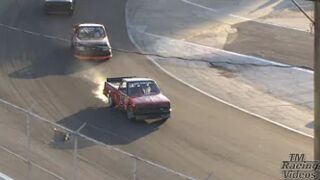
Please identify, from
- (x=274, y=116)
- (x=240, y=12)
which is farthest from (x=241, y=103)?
(x=240, y=12)

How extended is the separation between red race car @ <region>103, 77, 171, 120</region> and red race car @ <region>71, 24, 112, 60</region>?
25.6 feet

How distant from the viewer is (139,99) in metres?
28.4

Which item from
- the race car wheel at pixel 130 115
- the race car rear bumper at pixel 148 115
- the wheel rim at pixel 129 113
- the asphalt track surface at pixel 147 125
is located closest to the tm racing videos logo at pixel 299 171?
the asphalt track surface at pixel 147 125

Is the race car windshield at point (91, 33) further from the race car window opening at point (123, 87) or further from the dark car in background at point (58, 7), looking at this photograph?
the race car window opening at point (123, 87)

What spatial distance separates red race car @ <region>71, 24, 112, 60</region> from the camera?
38.2m

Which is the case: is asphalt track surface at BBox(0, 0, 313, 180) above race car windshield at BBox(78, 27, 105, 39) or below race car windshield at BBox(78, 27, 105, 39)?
below

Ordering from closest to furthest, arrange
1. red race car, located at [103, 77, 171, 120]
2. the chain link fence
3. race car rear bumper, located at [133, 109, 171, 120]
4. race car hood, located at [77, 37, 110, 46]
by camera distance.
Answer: the chain link fence, race car rear bumper, located at [133, 109, 171, 120], red race car, located at [103, 77, 171, 120], race car hood, located at [77, 37, 110, 46]

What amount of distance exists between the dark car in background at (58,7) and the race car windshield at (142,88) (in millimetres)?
21194

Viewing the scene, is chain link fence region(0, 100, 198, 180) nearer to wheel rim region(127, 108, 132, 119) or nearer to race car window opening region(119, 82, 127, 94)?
wheel rim region(127, 108, 132, 119)

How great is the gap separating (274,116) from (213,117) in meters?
2.55

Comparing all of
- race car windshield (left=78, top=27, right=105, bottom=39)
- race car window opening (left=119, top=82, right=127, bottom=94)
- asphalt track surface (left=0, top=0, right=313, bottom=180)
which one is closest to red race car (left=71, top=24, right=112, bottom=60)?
race car windshield (left=78, top=27, right=105, bottom=39)

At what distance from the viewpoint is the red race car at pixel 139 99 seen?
91.1ft

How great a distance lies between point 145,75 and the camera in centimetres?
3612

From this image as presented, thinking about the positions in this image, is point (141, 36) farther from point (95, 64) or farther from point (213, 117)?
point (213, 117)
